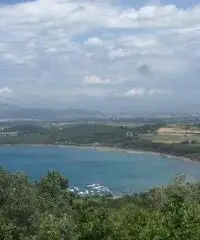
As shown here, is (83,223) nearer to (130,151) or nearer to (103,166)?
(103,166)

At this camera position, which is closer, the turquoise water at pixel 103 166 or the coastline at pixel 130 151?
the turquoise water at pixel 103 166

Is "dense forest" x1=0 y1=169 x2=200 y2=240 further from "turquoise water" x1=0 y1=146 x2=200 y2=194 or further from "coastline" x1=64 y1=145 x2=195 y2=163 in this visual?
"coastline" x1=64 y1=145 x2=195 y2=163

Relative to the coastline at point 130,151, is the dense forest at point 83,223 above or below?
above

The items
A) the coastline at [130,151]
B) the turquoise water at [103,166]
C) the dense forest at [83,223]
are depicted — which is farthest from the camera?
the coastline at [130,151]

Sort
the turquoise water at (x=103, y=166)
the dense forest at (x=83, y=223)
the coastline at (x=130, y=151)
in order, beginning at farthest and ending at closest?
the coastline at (x=130, y=151), the turquoise water at (x=103, y=166), the dense forest at (x=83, y=223)

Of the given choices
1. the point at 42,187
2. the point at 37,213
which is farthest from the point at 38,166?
the point at 37,213

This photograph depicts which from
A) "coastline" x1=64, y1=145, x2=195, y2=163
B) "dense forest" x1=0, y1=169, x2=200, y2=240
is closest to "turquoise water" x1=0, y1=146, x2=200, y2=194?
"coastline" x1=64, y1=145, x2=195, y2=163

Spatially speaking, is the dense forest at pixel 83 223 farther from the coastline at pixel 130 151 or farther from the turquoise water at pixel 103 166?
the coastline at pixel 130 151

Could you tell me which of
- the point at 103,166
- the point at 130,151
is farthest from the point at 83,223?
the point at 130,151

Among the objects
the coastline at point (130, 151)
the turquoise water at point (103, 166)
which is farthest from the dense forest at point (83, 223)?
the coastline at point (130, 151)
